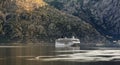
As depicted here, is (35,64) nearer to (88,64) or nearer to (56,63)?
(56,63)

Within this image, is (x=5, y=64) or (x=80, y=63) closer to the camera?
(x=5, y=64)

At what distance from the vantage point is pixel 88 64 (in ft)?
434

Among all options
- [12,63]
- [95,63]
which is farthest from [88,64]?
[12,63]

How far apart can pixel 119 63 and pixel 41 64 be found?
2591cm

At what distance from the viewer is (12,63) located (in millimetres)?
132750

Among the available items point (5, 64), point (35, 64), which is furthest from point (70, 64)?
point (5, 64)

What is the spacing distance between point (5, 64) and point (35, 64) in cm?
922

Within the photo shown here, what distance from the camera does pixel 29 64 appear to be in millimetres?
129500

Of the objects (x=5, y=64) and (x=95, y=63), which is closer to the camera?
(x=5, y=64)

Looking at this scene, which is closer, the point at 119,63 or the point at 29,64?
the point at 29,64

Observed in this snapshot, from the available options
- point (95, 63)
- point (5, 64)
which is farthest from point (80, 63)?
point (5, 64)

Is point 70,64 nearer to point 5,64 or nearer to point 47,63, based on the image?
point 47,63

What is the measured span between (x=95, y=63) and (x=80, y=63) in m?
4.78

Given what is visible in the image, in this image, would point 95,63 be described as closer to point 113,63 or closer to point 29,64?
point 113,63
